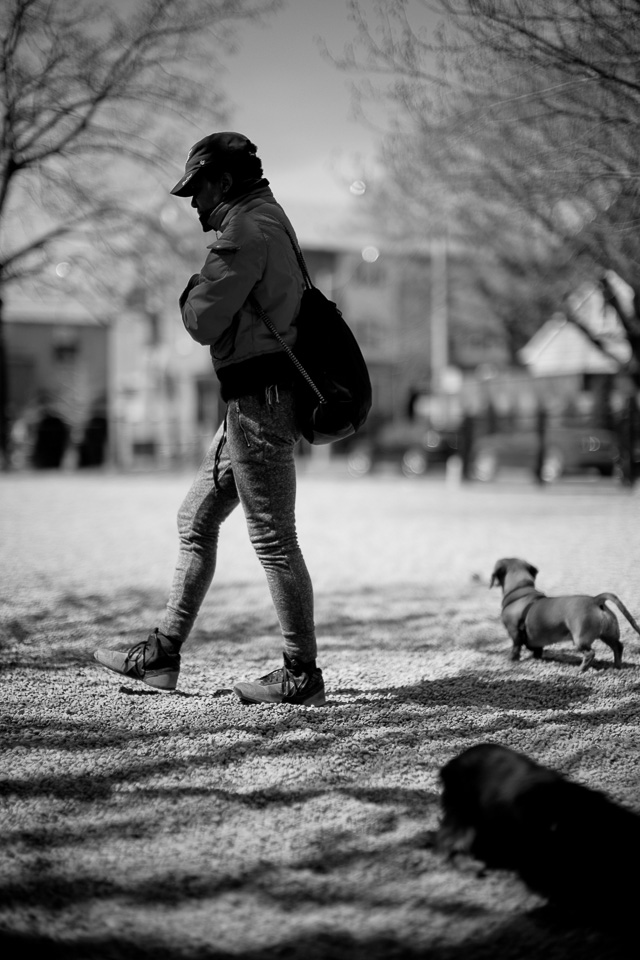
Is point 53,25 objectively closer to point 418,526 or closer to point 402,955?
point 418,526

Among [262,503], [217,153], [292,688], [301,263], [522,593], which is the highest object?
[217,153]

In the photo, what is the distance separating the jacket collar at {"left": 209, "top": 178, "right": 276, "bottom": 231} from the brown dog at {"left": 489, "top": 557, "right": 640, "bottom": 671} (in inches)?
83.0

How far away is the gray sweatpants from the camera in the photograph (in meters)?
3.51

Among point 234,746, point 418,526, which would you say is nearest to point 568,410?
point 418,526

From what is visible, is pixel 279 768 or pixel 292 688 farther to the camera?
pixel 292 688

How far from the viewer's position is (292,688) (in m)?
3.70

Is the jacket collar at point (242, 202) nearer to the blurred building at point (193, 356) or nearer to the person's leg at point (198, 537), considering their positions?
the person's leg at point (198, 537)

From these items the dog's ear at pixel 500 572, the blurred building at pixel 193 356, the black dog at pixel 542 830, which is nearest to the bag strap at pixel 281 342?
the black dog at pixel 542 830

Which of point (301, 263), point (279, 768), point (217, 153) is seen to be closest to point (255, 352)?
point (301, 263)

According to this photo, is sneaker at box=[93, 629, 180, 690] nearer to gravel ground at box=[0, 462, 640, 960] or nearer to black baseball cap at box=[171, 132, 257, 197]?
gravel ground at box=[0, 462, 640, 960]

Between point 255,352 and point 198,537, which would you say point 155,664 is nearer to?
point 198,537

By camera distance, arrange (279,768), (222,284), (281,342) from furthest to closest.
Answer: (281,342)
(222,284)
(279,768)

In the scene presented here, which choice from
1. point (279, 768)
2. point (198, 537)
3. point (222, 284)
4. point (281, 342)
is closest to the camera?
point (279, 768)

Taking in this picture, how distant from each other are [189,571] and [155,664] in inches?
15.1
